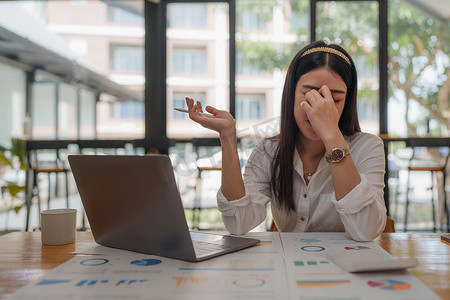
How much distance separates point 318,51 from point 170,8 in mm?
3471

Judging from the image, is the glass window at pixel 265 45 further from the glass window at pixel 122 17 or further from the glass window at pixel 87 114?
the glass window at pixel 87 114

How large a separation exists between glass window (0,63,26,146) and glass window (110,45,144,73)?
108 cm

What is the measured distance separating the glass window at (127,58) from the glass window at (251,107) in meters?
1.15

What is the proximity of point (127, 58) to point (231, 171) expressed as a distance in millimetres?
3604

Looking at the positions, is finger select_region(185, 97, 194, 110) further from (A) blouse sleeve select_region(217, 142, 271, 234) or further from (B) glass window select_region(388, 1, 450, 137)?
(B) glass window select_region(388, 1, 450, 137)

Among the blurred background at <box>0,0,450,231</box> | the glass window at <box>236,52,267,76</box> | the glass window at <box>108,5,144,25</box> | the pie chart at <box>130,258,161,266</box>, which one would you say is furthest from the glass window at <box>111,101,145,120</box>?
the pie chart at <box>130,258,161,266</box>

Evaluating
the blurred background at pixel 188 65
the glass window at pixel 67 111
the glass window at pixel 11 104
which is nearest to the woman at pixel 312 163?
the blurred background at pixel 188 65

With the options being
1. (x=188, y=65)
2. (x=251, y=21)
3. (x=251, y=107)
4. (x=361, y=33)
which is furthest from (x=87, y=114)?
(x=361, y=33)

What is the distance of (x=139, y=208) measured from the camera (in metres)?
0.84

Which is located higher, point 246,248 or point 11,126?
point 11,126

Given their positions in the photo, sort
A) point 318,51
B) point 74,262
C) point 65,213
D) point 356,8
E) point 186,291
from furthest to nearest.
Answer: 1. point 356,8
2. point 318,51
3. point 65,213
4. point 74,262
5. point 186,291

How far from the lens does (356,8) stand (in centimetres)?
432

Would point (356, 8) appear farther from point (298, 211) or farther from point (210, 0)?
point (298, 211)

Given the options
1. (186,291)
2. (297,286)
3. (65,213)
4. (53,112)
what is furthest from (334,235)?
(53,112)
